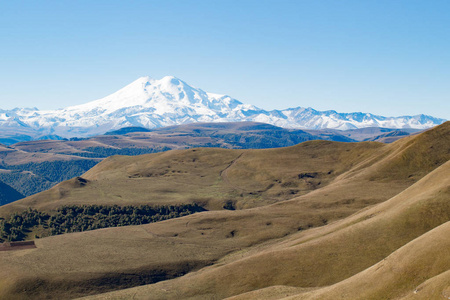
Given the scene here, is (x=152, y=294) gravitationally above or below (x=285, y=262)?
below

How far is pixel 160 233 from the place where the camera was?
17400 cm

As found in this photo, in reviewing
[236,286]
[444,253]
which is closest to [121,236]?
[236,286]

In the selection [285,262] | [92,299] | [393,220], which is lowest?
[92,299]

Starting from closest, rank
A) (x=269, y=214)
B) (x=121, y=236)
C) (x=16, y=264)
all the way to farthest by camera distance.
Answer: (x=16, y=264) → (x=121, y=236) → (x=269, y=214)

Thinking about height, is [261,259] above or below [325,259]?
below

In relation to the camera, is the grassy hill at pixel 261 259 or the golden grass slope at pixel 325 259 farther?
the golden grass slope at pixel 325 259

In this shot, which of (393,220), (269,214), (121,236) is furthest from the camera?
(269,214)

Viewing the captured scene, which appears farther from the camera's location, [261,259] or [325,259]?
[261,259]

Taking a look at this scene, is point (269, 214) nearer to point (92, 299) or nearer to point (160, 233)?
point (160, 233)

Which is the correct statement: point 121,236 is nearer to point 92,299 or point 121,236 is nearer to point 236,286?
Result: point 92,299

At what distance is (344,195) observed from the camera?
633 ft

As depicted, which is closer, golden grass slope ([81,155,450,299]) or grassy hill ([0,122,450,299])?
grassy hill ([0,122,450,299])

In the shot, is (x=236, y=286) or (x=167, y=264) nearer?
(x=236, y=286)

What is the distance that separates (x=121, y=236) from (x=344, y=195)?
9271 centimetres
